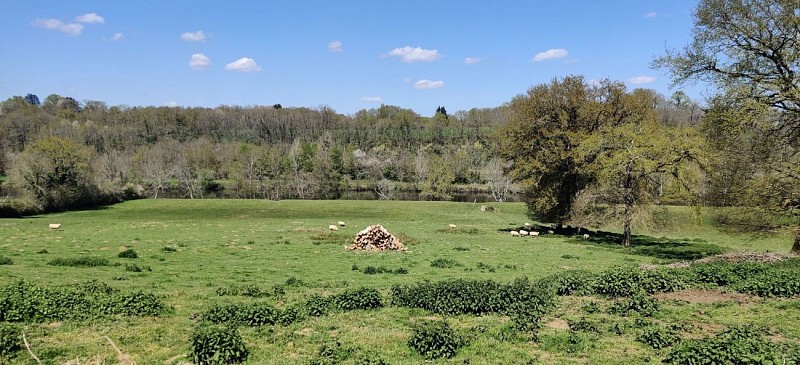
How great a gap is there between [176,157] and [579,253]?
130 m

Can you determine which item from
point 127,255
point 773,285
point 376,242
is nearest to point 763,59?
point 773,285

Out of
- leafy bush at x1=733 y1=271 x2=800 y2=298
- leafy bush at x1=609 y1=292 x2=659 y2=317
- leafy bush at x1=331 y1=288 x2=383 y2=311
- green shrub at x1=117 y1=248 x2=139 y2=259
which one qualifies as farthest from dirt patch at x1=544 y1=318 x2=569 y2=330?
green shrub at x1=117 y1=248 x2=139 y2=259

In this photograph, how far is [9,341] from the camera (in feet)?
34.9

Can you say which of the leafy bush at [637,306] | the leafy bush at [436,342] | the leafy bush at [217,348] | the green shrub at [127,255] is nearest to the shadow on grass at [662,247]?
the leafy bush at [637,306]

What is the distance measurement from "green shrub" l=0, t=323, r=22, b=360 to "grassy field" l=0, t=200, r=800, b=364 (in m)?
0.36

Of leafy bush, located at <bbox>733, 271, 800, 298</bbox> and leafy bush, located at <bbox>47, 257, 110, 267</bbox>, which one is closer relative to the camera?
leafy bush, located at <bbox>733, 271, 800, 298</bbox>

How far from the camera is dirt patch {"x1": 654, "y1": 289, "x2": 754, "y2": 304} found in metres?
15.7

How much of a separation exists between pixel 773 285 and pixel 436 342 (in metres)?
13.3

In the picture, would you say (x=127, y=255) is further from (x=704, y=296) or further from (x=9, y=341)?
(x=704, y=296)

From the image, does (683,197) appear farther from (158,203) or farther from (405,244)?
(158,203)

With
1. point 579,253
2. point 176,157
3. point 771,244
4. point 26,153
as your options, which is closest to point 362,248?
point 579,253

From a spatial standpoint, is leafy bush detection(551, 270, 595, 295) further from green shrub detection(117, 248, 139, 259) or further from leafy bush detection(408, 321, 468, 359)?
green shrub detection(117, 248, 139, 259)

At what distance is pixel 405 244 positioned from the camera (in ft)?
118

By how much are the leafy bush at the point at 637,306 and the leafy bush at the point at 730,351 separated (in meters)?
3.57
